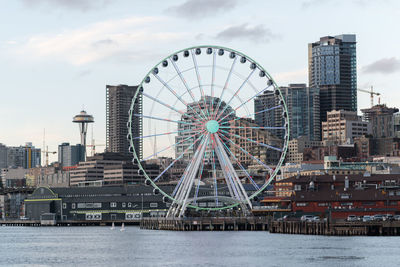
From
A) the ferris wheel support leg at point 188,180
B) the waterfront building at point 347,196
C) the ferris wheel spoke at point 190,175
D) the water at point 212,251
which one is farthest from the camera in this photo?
the waterfront building at point 347,196

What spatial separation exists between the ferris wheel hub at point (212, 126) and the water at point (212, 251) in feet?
55.9

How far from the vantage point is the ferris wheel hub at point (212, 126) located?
513 feet

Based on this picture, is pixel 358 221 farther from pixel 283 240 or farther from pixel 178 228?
pixel 178 228

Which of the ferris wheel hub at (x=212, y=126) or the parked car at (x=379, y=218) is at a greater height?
the ferris wheel hub at (x=212, y=126)

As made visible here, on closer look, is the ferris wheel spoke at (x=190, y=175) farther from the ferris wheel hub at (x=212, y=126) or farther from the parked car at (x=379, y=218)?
the parked car at (x=379, y=218)

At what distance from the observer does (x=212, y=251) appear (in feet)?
412

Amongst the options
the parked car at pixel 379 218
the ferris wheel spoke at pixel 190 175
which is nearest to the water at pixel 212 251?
the ferris wheel spoke at pixel 190 175

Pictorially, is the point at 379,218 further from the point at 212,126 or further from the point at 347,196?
the point at 212,126

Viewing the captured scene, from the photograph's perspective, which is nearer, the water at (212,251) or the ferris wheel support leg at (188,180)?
the water at (212,251)

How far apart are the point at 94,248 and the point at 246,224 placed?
46.9 m

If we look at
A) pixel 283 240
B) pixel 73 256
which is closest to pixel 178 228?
pixel 283 240

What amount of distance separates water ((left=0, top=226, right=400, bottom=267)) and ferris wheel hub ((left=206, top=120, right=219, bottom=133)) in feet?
55.9

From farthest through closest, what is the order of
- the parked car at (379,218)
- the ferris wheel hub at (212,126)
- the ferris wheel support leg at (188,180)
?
the ferris wheel support leg at (188,180) → the ferris wheel hub at (212,126) → the parked car at (379,218)

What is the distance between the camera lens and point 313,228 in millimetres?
155000
